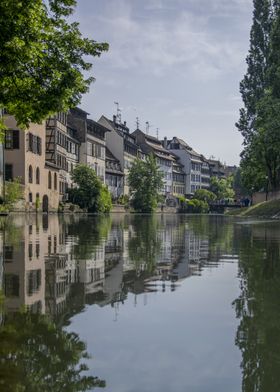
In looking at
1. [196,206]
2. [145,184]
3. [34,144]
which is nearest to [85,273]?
[34,144]

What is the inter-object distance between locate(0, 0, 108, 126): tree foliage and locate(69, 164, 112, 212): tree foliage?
152 feet

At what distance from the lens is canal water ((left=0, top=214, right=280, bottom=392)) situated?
142 inches

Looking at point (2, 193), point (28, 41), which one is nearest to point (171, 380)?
point (28, 41)

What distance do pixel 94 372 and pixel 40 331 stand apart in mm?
1185

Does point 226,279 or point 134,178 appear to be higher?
point 134,178

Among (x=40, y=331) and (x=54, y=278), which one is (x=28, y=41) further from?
(x=40, y=331)

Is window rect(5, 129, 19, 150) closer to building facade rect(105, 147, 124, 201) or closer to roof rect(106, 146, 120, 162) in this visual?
building facade rect(105, 147, 124, 201)

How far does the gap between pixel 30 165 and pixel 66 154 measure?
1911 cm

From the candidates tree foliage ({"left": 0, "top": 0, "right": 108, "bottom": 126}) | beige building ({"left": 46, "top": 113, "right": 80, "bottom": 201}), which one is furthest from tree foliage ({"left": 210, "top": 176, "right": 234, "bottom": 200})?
tree foliage ({"left": 0, "top": 0, "right": 108, "bottom": 126})

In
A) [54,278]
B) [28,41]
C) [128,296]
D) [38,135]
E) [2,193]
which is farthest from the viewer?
[38,135]

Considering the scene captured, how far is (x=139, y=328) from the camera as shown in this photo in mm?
4926

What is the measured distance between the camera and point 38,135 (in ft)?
200

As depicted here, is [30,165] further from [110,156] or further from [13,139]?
[110,156]

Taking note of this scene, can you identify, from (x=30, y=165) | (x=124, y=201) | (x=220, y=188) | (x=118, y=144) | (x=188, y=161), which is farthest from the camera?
(x=220, y=188)
